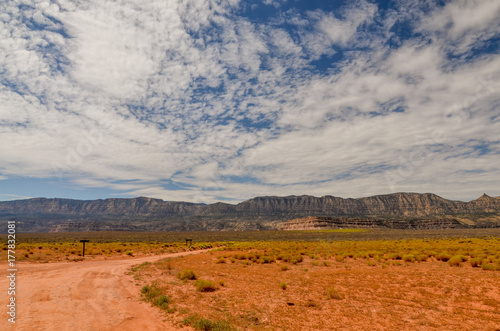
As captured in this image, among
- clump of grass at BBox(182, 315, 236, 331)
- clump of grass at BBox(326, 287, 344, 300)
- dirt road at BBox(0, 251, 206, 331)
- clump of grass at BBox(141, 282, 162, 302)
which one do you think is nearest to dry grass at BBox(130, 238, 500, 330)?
clump of grass at BBox(326, 287, 344, 300)

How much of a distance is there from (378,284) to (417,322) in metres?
5.60

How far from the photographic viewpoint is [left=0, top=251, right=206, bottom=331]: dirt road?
27.1 ft

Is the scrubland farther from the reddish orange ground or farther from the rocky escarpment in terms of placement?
the rocky escarpment

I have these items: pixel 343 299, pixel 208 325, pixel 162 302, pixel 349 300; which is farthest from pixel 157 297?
pixel 349 300

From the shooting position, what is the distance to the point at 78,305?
10133 millimetres

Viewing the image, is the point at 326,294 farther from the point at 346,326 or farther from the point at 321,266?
the point at 321,266

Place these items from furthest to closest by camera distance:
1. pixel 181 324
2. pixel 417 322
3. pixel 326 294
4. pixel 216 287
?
pixel 216 287
pixel 326 294
pixel 417 322
pixel 181 324

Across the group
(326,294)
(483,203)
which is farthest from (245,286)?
(483,203)

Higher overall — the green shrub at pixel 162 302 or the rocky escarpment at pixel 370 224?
the green shrub at pixel 162 302

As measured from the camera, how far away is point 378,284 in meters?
14.7

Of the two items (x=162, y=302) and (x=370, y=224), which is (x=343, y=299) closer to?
(x=162, y=302)

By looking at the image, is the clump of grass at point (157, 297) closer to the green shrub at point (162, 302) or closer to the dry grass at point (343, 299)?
the green shrub at point (162, 302)

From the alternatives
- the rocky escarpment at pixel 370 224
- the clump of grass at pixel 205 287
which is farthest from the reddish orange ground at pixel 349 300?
the rocky escarpment at pixel 370 224

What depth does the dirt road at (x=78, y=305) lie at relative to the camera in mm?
8273
